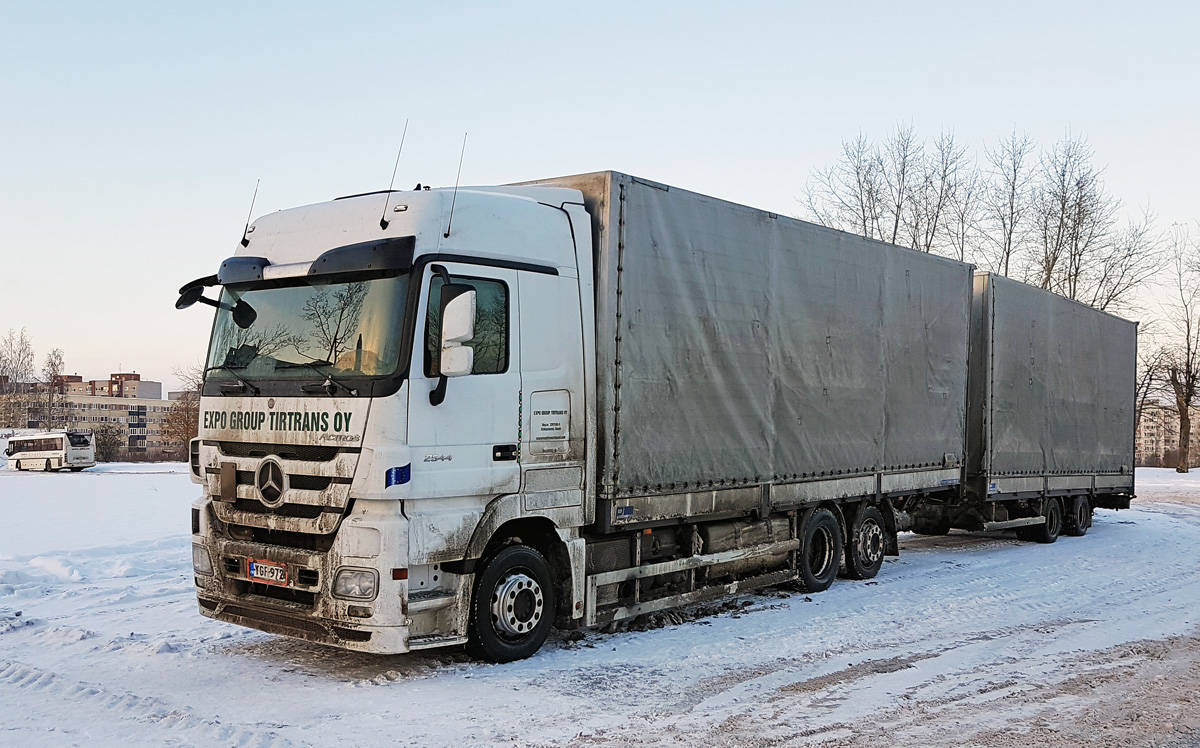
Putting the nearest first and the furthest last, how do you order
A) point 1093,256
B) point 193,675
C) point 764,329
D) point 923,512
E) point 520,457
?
point 193,675, point 520,457, point 764,329, point 923,512, point 1093,256

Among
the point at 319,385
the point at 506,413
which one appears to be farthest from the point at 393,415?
the point at 506,413

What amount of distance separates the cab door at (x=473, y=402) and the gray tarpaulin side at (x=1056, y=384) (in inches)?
356

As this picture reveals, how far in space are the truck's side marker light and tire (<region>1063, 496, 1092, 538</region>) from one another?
1420cm

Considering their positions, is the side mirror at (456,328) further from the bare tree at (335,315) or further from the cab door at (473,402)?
the bare tree at (335,315)

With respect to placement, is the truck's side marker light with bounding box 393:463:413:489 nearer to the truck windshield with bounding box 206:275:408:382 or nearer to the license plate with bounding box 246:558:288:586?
the truck windshield with bounding box 206:275:408:382

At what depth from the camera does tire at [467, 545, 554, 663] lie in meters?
7.17

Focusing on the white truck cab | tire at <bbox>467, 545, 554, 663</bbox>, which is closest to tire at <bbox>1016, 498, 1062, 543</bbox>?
tire at <bbox>467, 545, 554, 663</bbox>

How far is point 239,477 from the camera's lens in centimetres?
731

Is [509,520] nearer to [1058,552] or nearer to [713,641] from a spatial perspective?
[713,641]

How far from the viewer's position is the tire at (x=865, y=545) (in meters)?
11.6

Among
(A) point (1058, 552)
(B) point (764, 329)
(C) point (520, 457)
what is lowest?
(A) point (1058, 552)

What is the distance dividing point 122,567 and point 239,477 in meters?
5.07

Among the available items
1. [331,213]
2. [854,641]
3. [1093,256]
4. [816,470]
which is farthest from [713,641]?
[1093,256]

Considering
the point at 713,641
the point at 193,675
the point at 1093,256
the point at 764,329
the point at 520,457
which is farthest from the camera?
the point at 1093,256
